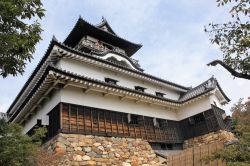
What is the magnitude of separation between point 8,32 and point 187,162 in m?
7.88

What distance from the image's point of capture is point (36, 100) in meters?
14.6

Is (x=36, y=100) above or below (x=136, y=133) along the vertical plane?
above

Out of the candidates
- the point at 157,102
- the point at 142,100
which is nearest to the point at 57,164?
the point at 142,100

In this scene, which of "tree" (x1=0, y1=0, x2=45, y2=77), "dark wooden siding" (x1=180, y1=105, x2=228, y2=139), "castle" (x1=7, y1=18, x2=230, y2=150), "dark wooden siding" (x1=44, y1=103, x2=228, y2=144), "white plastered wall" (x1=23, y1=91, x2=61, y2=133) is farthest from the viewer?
"dark wooden siding" (x1=180, y1=105, x2=228, y2=139)

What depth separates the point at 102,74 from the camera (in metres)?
17.6

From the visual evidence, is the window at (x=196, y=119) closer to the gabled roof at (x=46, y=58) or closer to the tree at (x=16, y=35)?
the gabled roof at (x=46, y=58)

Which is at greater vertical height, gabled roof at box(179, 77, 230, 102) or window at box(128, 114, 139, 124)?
gabled roof at box(179, 77, 230, 102)

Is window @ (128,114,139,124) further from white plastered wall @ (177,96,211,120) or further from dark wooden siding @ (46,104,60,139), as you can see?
white plastered wall @ (177,96,211,120)

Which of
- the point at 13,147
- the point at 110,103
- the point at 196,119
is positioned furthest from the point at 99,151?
the point at 196,119

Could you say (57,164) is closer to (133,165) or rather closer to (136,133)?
(133,165)

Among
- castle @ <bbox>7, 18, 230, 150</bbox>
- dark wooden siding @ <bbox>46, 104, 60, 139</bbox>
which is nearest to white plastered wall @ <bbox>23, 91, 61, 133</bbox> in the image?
castle @ <bbox>7, 18, 230, 150</bbox>

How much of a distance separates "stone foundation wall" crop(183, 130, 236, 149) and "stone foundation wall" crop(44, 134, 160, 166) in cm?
441

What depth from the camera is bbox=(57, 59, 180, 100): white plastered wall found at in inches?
641

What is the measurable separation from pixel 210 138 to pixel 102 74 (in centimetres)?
831
